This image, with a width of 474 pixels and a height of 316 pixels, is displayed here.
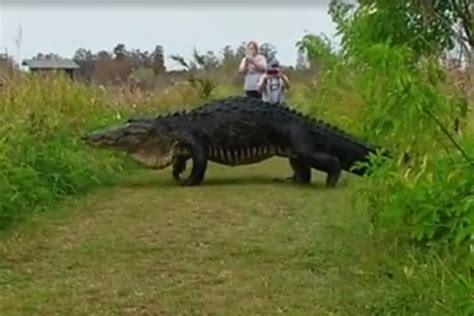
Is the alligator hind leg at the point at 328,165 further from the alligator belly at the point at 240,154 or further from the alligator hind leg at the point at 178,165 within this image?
the alligator hind leg at the point at 178,165

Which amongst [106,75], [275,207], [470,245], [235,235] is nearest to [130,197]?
[275,207]

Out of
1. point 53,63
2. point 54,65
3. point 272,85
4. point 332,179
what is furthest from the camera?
point 53,63

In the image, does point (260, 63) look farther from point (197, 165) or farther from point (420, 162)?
point (420, 162)

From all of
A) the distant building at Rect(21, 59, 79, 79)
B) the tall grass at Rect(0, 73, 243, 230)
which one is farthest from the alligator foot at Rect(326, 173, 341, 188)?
the distant building at Rect(21, 59, 79, 79)

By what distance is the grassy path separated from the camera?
12.6 ft

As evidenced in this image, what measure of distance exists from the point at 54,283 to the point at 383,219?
1.48 m

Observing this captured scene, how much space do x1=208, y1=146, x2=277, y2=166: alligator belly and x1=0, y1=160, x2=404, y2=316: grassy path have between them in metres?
1.16

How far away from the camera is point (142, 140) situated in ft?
26.2

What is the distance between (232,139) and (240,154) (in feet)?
0.47

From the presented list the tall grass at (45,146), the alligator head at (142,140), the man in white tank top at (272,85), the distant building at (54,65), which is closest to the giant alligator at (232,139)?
the alligator head at (142,140)

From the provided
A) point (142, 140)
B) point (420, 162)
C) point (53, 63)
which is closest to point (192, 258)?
point (420, 162)

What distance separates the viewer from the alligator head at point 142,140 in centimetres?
792

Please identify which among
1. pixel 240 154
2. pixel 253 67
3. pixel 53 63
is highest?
pixel 253 67

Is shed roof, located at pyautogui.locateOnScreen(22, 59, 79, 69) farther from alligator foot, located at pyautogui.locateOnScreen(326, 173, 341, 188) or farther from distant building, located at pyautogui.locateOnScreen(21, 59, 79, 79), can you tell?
alligator foot, located at pyautogui.locateOnScreen(326, 173, 341, 188)
